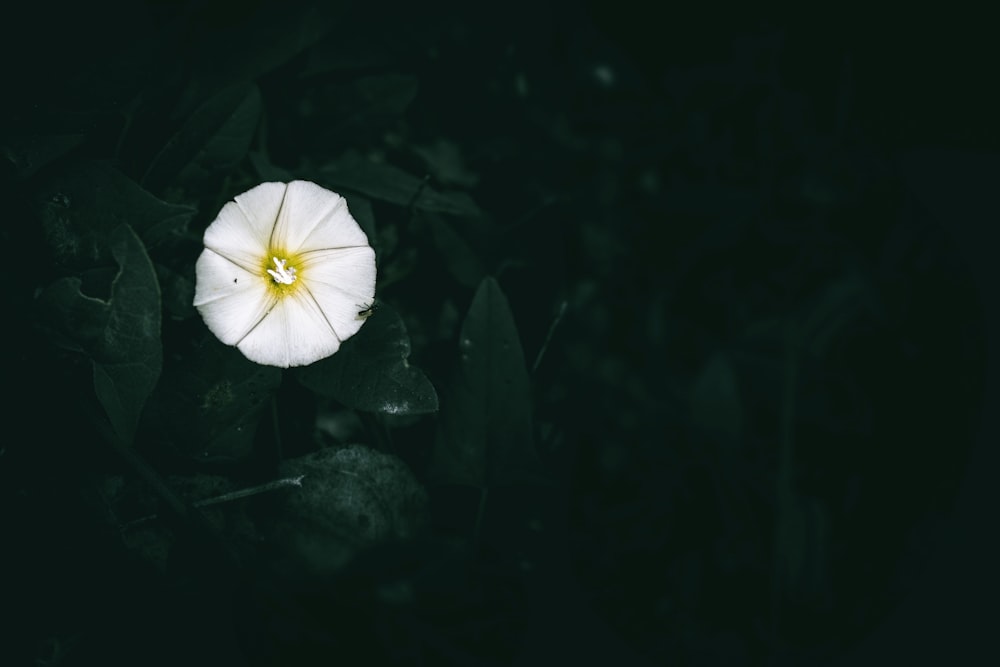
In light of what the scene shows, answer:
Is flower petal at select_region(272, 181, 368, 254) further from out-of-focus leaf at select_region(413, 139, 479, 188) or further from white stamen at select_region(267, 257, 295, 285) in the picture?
out-of-focus leaf at select_region(413, 139, 479, 188)

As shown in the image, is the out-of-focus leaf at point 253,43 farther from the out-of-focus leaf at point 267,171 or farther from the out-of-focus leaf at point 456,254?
the out-of-focus leaf at point 456,254

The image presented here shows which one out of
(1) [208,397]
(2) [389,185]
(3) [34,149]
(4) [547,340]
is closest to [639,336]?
(4) [547,340]

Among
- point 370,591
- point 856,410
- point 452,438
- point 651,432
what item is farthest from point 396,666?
point 856,410

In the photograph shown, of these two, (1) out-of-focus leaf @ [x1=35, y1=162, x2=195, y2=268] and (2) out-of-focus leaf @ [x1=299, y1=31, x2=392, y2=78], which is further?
(2) out-of-focus leaf @ [x1=299, y1=31, x2=392, y2=78]

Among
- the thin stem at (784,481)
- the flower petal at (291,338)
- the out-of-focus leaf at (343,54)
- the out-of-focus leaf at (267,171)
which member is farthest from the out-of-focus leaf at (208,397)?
the thin stem at (784,481)

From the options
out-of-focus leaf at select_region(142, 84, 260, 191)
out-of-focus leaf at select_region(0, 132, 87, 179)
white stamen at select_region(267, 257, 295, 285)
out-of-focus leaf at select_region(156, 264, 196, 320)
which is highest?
out-of-focus leaf at select_region(142, 84, 260, 191)

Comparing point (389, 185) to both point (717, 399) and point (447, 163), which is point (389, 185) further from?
point (717, 399)

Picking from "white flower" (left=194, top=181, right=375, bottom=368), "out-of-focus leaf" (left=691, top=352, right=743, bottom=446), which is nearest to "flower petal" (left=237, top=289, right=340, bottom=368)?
"white flower" (left=194, top=181, right=375, bottom=368)

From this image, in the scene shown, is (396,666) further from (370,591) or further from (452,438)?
(452,438)
